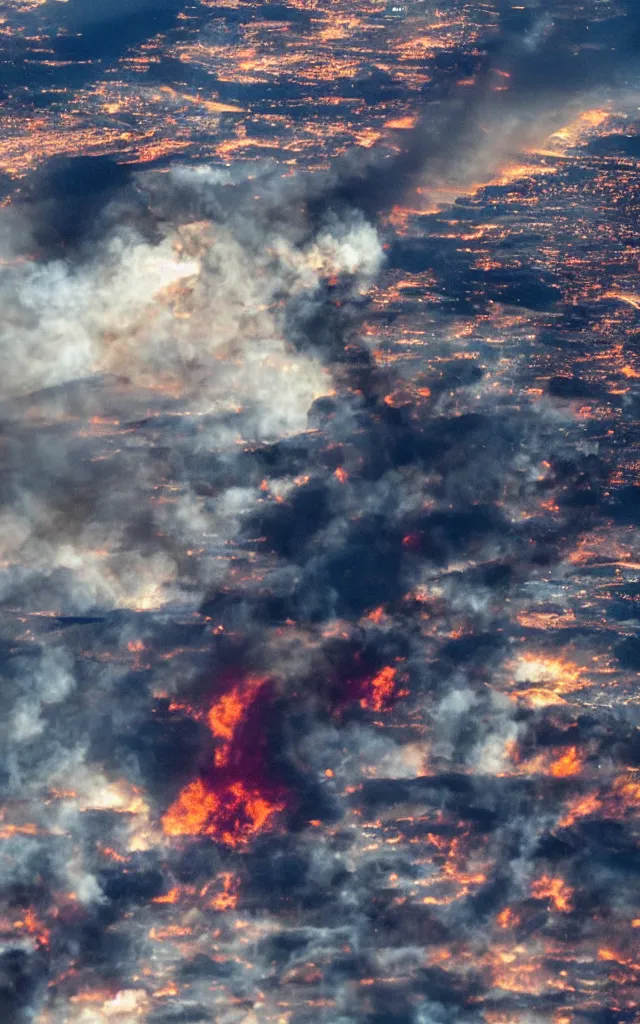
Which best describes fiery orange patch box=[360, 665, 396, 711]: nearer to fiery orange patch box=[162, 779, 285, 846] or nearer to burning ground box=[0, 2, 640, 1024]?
burning ground box=[0, 2, 640, 1024]

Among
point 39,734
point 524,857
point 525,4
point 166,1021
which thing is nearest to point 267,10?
point 525,4

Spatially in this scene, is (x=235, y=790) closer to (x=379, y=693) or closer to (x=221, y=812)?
(x=221, y=812)

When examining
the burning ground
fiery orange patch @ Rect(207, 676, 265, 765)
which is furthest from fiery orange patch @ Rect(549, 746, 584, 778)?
fiery orange patch @ Rect(207, 676, 265, 765)

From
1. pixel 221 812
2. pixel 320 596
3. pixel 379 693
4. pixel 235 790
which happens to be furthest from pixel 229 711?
pixel 379 693

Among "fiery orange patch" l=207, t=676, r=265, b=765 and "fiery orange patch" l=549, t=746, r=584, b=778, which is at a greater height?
"fiery orange patch" l=207, t=676, r=265, b=765

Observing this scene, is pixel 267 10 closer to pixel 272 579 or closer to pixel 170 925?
pixel 272 579

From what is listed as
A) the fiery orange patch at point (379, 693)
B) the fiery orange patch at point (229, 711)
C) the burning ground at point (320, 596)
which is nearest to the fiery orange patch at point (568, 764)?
the burning ground at point (320, 596)

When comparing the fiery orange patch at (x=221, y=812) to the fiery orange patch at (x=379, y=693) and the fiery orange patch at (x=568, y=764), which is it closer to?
the fiery orange patch at (x=379, y=693)

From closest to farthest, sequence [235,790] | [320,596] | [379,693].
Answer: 1. [235,790]
2. [379,693]
3. [320,596]
